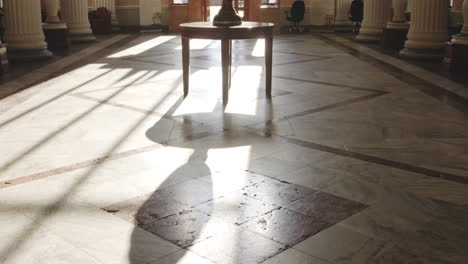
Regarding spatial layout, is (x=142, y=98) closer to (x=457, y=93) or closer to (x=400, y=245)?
(x=457, y=93)

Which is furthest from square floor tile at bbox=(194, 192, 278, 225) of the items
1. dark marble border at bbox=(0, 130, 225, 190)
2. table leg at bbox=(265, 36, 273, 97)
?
table leg at bbox=(265, 36, 273, 97)

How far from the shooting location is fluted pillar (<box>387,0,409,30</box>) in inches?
407

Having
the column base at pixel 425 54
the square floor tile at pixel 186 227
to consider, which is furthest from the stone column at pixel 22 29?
the square floor tile at pixel 186 227

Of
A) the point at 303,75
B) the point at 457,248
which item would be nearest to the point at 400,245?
the point at 457,248

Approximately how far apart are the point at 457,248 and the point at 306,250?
2.05 feet

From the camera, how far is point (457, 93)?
5992 mm

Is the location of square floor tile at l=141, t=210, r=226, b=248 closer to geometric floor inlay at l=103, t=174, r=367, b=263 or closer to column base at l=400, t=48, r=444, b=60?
geometric floor inlay at l=103, t=174, r=367, b=263

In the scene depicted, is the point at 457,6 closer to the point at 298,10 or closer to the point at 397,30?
the point at 298,10

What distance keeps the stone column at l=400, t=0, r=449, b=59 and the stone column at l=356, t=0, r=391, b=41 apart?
2821 mm

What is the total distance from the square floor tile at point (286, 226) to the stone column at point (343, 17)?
13777 mm

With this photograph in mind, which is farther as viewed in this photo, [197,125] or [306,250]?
[197,125]

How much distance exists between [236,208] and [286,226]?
0.32 metres

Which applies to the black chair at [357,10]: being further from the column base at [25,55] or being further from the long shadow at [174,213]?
the long shadow at [174,213]

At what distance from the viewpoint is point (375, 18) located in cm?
1213
